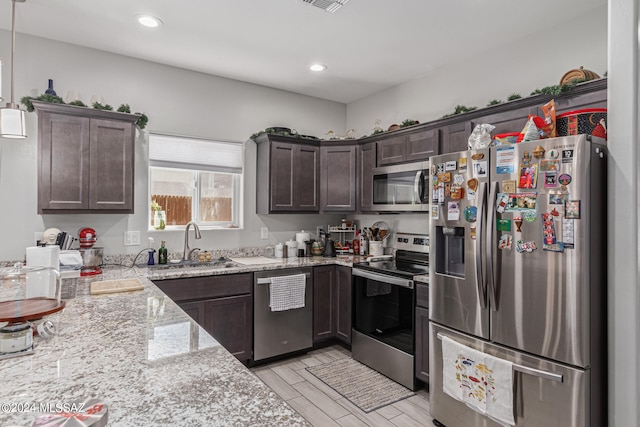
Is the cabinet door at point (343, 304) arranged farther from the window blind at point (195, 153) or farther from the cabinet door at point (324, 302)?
the window blind at point (195, 153)

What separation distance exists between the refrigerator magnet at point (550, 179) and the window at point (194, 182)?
294 cm

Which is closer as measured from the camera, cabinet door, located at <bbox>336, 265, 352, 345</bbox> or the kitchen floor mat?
the kitchen floor mat

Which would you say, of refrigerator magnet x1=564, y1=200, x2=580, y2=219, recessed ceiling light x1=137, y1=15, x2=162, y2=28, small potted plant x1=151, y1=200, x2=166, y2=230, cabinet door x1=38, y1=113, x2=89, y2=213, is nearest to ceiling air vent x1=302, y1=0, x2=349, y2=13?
recessed ceiling light x1=137, y1=15, x2=162, y2=28

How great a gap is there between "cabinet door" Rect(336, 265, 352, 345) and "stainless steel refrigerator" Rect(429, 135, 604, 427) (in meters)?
1.35

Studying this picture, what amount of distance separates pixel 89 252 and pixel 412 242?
2.88 m

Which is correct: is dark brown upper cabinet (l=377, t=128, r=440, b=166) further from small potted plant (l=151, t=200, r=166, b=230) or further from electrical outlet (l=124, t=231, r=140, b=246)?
electrical outlet (l=124, t=231, r=140, b=246)

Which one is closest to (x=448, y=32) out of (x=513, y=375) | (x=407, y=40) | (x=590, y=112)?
(x=407, y=40)

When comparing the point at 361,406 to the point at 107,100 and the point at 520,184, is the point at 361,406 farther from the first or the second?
the point at 107,100

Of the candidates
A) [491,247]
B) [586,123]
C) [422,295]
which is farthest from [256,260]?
[586,123]

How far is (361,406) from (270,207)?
6.70 ft

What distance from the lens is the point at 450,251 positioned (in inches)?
97.6

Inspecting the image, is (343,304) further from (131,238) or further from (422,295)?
(131,238)

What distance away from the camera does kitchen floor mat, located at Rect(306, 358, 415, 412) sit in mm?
2785

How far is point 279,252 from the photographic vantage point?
4023 millimetres
